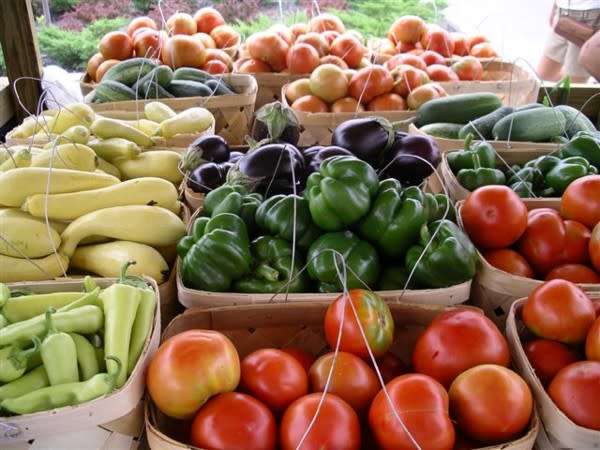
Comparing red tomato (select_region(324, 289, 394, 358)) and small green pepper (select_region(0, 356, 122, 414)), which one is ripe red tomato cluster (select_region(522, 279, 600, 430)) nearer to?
red tomato (select_region(324, 289, 394, 358))

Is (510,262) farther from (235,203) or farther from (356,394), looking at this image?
(235,203)

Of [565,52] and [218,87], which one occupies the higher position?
[218,87]

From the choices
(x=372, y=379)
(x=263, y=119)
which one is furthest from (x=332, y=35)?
(x=372, y=379)

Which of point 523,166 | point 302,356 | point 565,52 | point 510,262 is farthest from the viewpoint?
point 565,52

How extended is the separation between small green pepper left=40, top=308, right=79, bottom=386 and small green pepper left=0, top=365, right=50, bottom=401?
23 mm

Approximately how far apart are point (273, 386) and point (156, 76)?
1856mm

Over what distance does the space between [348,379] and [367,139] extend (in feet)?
2.64

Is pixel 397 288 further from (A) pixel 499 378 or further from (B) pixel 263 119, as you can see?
(B) pixel 263 119

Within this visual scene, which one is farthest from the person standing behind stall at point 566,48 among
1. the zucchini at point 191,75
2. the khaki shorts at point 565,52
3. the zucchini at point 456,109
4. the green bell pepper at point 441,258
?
the green bell pepper at point 441,258

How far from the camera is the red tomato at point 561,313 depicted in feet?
3.53

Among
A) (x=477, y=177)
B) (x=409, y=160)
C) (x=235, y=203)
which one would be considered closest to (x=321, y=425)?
(x=235, y=203)

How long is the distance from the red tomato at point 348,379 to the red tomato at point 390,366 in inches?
3.4

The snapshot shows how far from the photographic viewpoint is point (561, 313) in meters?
1.08

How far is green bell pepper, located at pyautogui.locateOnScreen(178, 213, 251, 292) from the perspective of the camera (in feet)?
4.14
